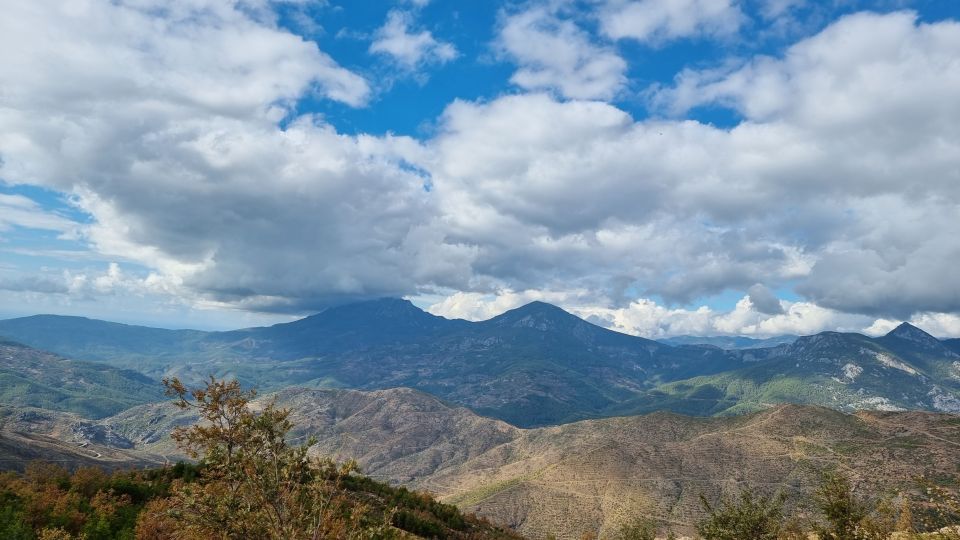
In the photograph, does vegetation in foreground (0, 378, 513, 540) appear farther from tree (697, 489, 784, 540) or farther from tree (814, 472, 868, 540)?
tree (697, 489, 784, 540)

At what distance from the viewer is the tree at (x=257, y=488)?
41.4 ft

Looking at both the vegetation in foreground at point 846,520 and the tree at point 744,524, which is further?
the tree at point 744,524

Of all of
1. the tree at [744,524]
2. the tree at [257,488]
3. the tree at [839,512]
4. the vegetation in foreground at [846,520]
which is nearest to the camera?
the tree at [257,488]

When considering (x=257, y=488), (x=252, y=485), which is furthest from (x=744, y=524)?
(x=252, y=485)

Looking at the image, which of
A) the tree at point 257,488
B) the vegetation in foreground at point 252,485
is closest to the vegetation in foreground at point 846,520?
the vegetation in foreground at point 252,485

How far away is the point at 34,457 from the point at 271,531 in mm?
234216

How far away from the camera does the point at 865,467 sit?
157375 millimetres

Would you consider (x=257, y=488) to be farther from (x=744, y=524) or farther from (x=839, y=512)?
(x=744, y=524)

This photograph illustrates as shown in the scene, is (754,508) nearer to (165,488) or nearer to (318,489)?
(318,489)

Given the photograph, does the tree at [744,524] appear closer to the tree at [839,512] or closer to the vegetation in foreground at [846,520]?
the vegetation in foreground at [846,520]

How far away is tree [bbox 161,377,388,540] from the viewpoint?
12617 millimetres

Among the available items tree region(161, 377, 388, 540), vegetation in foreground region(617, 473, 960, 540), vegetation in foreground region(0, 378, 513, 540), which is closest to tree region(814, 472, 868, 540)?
vegetation in foreground region(617, 473, 960, 540)

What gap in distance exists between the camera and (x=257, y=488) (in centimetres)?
1295

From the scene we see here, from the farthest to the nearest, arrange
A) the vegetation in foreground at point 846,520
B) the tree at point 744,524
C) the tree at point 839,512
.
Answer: the tree at point 744,524 → the tree at point 839,512 → the vegetation in foreground at point 846,520
